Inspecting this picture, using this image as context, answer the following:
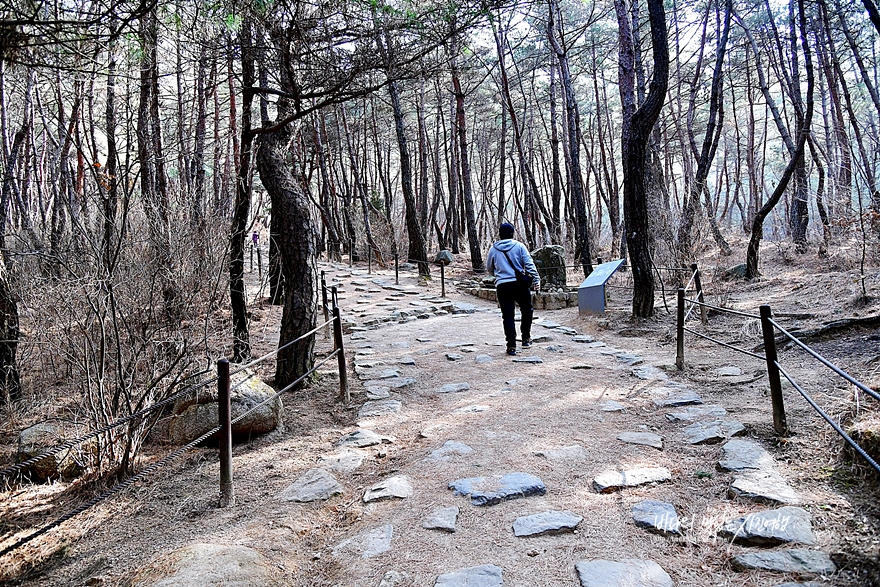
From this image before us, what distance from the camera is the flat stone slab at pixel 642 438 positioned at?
4107mm

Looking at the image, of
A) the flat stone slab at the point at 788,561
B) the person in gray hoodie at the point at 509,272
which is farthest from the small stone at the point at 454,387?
the flat stone slab at the point at 788,561

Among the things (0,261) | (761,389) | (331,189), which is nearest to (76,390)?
(0,261)

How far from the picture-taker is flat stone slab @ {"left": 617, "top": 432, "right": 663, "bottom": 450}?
13.5 ft

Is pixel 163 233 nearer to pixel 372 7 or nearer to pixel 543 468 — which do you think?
pixel 372 7

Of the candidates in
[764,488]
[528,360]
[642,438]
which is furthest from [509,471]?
[528,360]

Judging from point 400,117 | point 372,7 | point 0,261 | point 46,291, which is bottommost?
point 46,291

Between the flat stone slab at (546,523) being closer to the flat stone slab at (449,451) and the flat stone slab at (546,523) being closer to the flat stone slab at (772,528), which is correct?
the flat stone slab at (772,528)

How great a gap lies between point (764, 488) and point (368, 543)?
7.50ft

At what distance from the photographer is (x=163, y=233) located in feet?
20.2

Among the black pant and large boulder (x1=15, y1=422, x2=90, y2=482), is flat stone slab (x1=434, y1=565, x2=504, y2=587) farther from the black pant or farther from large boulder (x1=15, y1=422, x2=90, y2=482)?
the black pant

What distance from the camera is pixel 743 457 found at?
360 cm

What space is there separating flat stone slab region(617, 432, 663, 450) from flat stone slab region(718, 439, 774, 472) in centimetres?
45

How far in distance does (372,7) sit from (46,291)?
4.28 meters

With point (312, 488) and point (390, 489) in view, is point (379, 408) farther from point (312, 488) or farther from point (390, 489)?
point (390, 489)
